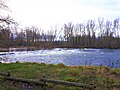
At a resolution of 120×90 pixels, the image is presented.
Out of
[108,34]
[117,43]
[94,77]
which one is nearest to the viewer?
[94,77]

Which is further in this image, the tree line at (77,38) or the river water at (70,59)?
the tree line at (77,38)

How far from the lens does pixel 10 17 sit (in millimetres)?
27312

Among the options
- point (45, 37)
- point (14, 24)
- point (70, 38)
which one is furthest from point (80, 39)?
point (14, 24)

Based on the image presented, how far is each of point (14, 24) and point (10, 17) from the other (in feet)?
2.98

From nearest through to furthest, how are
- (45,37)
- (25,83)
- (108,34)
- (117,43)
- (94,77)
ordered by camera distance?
(25,83), (94,77), (117,43), (108,34), (45,37)

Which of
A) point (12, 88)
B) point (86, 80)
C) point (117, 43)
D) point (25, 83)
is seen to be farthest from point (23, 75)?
point (117, 43)

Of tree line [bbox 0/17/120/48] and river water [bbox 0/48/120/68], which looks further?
tree line [bbox 0/17/120/48]

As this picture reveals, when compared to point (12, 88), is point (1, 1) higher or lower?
higher

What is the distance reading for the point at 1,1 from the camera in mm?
27688

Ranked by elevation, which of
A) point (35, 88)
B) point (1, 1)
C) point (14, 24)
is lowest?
point (35, 88)

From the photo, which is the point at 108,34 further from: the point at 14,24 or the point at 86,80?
the point at 86,80

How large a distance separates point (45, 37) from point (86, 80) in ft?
461

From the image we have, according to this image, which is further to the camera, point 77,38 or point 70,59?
point 77,38

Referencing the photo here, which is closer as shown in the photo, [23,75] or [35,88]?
[35,88]
